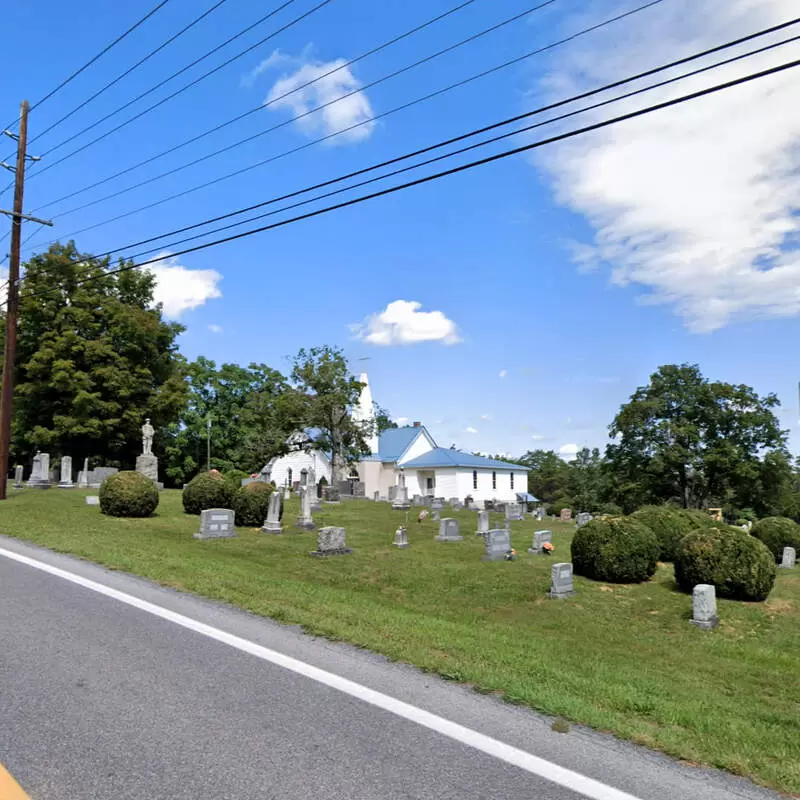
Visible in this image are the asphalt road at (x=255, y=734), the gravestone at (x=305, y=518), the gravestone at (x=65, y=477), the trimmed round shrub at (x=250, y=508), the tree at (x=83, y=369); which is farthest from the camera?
the tree at (x=83, y=369)

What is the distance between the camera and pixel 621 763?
3.97 meters

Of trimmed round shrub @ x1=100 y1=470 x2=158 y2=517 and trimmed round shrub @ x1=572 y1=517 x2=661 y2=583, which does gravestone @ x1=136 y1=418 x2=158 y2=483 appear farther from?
trimmed round shrub @ x1=572 y1=517 x2=661 y2=583

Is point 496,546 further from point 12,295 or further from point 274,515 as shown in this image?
point 12,295

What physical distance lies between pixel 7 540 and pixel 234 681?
1054 cm

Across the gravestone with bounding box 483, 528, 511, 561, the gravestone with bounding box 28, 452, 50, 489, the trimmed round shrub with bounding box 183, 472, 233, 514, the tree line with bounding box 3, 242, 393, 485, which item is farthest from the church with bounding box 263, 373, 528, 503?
the gravestone with bounding box 483, 528, 511, 561

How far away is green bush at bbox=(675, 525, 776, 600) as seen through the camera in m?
13.4

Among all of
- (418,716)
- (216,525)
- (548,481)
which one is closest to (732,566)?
(418,716)

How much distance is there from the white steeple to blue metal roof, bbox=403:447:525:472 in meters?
3.43

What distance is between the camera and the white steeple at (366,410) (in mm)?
52094

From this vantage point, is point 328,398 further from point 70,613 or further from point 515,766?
point 515,766

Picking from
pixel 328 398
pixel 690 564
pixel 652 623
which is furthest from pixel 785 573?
pixel 328 398

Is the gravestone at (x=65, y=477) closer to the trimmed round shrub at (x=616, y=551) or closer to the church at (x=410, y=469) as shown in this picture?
the church at (x=410, y=469)

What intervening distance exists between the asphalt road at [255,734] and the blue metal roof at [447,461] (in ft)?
154

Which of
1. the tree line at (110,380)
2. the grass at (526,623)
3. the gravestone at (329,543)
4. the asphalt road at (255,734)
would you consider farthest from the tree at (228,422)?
the asphalt road at (255,734)
